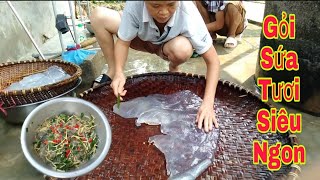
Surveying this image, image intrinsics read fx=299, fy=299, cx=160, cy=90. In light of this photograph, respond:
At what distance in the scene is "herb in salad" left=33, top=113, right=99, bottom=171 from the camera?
173 centimetres

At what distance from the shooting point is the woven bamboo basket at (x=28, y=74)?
229 centimetres

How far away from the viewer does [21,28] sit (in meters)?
3.74

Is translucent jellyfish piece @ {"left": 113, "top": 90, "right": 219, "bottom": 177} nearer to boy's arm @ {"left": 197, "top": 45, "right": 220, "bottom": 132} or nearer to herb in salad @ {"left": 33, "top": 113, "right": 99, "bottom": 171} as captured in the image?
boy's arm @ {"left": 197, "top": 45, "right": 220, "bottom": 132}

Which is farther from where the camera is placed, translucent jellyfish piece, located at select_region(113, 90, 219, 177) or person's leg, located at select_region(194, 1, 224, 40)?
person's leg, located at select_region(194, 1, 224, 40)

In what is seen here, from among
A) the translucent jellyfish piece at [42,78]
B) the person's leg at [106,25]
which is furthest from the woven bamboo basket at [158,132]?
the translucent jellyfish piece at [42,78]

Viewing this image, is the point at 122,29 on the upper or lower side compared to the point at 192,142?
upper

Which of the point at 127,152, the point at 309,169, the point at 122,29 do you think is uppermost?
the point at 122,29

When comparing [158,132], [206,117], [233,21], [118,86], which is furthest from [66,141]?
[233,21]

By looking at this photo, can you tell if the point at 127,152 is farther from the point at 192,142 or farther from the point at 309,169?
the point at 309,169

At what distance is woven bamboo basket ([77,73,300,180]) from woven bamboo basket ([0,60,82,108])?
21cm

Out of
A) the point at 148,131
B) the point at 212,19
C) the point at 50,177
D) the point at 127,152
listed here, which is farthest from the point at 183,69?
the point at 50,177

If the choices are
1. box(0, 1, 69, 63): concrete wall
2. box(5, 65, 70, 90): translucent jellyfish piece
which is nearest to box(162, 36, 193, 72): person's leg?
box(5, 65, 70, 90): translucent jellyfish piece

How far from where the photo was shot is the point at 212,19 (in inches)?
169

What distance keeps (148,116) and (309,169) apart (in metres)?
1.20
